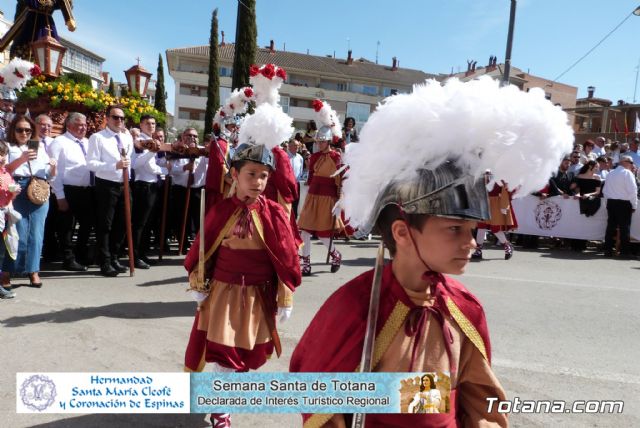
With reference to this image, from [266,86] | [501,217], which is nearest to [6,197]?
[266,86]

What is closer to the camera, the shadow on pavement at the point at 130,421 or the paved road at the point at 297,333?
the shadow on pavement at the point at 130,421

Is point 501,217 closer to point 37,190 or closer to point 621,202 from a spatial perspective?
point 621,202

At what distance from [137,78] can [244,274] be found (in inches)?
302

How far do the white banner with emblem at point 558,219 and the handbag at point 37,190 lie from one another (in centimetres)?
950

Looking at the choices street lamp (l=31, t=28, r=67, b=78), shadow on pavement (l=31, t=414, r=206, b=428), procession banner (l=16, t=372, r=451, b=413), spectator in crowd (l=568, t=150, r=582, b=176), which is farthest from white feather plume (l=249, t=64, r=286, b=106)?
spectator in crowd (l=568, t=150, r=582, b=176)

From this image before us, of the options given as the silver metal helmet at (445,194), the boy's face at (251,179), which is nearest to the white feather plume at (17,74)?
the boy's face at (251,179)

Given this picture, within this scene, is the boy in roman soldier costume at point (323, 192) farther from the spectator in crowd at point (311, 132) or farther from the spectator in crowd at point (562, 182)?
the spectator in crowd at point (562, 182)

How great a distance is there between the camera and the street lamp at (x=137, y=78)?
9.55m

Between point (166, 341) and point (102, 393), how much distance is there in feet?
5.86

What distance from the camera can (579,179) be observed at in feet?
38.2

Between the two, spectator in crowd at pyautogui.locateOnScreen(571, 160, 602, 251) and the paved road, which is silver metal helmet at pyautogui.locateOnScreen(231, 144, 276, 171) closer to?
the paved road

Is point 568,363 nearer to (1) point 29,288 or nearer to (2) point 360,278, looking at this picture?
(2) point 360,278

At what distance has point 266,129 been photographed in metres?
3.78

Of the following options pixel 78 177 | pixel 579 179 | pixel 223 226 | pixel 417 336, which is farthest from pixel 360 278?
pixel 579 179
